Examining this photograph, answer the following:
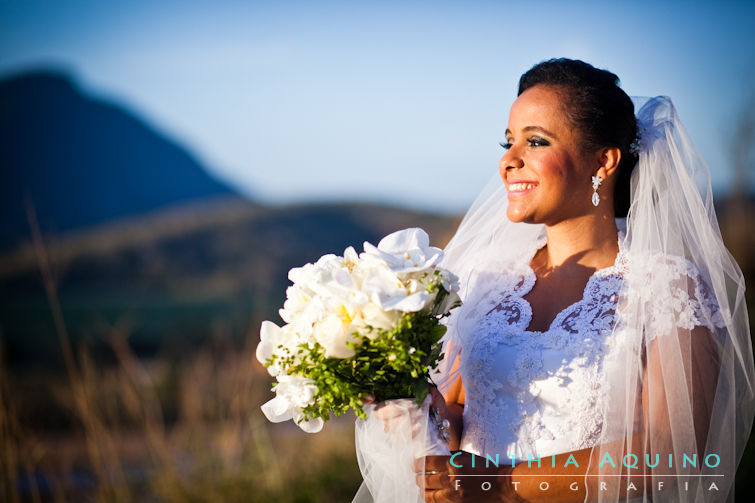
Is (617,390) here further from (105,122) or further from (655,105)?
(105,122)

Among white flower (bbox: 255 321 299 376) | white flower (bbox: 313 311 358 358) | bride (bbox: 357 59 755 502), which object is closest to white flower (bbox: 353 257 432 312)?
white flower (bbox: 313 311 358 358)

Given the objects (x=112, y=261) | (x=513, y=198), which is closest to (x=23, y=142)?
(x=112, y=261)

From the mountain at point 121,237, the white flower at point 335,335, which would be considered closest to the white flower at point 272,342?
the white flower at point 335,335

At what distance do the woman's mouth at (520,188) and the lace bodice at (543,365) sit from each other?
43 cm

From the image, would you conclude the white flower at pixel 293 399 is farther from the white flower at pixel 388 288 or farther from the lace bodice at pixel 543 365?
the lace bodice at pixel 543 365

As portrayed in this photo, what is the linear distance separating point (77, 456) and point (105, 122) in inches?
1372

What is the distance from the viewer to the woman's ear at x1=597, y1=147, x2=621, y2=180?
274 centimetres

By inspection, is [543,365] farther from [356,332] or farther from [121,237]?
[121,237]

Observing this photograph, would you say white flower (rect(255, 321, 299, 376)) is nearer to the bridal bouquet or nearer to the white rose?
the bridal bouquet

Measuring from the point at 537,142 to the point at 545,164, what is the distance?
0.11 metres

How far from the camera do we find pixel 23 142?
26.0 metres

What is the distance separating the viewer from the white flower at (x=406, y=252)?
2.06 metres

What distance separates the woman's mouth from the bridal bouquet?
2.29 feet

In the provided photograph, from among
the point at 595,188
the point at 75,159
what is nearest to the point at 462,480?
the point at 595,188
